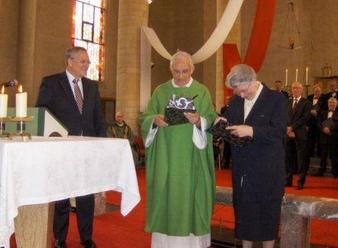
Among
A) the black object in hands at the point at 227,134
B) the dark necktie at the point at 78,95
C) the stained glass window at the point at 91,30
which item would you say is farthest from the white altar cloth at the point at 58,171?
the stained glass window at the point at 91,30

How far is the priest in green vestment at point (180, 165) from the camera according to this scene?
3346mm

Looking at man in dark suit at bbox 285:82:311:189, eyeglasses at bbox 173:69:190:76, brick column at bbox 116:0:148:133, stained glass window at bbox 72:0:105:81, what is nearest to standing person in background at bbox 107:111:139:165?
brick column at bbox 116:0:148:133

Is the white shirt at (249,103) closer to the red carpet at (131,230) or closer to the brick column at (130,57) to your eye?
the red carpet at (131,230)

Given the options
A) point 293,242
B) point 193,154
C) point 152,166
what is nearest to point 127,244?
point 152,166

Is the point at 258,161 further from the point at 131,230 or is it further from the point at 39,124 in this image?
the point at 131,230

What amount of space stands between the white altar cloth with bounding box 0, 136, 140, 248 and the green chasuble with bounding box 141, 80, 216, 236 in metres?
0.62

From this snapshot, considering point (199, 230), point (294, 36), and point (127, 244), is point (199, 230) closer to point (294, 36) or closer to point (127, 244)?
point (127, 244)

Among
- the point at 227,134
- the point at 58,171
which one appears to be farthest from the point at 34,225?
the point at 227,134

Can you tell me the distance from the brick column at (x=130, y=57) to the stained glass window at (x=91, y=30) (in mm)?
4464

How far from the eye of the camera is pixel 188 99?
3330 mm

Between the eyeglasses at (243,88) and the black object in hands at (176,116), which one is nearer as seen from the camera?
the eyeglasses at (243,88)

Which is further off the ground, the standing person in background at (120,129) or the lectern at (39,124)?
the lectern at (39,124)

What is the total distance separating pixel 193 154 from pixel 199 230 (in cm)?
59

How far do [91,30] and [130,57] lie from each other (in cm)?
534
